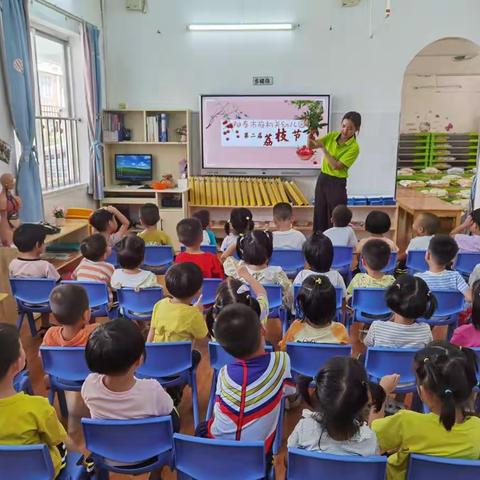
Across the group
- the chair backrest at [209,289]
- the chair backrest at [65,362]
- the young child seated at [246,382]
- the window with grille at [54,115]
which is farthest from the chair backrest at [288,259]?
the window with grille at [54,115]

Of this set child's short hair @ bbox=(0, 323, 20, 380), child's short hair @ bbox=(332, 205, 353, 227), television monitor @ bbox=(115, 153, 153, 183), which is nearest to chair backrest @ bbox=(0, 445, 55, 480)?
child's short hair @ bbox=(0, 323, 20, 380)

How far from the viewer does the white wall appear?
6.07 metres

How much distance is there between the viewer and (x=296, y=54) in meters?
6.23

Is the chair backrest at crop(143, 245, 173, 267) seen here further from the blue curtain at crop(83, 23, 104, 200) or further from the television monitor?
the television monitor

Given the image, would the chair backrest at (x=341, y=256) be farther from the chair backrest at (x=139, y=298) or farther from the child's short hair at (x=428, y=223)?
the chair backrest at (x=139, y=298)

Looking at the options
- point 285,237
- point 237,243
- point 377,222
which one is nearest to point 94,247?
point 237,243

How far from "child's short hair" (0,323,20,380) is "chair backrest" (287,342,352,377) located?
1071 millimetres

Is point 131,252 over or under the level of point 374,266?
over

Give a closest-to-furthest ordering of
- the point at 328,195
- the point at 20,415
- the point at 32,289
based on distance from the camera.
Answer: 1. the point at 20,415
2. the point at 32,289
3. the point at 328,195

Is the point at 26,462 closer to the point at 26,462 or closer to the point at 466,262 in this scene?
the point at 26,462

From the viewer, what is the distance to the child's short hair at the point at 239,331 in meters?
1.62

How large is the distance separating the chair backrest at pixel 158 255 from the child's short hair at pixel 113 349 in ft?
7.44

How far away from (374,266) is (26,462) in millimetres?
2266

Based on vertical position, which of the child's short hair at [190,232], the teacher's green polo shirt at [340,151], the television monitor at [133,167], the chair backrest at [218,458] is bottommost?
the chair backrest at [218,458]
